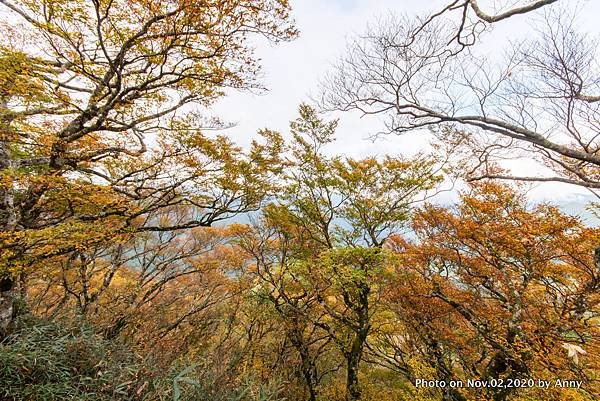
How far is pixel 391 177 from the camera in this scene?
8.49 meters

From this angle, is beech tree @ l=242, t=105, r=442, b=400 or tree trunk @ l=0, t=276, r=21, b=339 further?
beech tree @ l=242, t=105, r=442, b=400

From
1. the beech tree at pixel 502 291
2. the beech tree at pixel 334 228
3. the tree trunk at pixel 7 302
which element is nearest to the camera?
the tree trunk at pixel 7 302

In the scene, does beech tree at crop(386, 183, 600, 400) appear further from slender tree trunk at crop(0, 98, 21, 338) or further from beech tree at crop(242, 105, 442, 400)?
slender tree trunk at crop(0, 98, 21, 338)

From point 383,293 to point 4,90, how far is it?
9749mm

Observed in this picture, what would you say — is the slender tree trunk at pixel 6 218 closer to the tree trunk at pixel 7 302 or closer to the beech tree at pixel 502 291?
the tree trunk at pixel 7 302

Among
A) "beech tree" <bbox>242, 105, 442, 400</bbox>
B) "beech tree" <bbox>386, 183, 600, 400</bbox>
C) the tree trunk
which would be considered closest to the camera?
the tree trunk

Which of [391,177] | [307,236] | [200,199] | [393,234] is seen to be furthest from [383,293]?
[200,199]

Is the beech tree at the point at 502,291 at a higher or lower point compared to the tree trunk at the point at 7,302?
higher

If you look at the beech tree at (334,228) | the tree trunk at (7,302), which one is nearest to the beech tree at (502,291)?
the beech tree at (334,228)

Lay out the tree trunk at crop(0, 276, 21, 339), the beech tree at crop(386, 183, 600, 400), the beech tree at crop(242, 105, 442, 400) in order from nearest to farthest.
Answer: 1. the tree trunk at crop(0, 276, 21, 339)
2. the beech tree at crop(386, 183, 600, 400)
3. the beech tree at crop(242, 105, 442, 400)

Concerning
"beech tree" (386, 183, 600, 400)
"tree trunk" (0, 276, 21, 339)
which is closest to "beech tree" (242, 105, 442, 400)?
"beech tree" (386, 183, 600, 400)

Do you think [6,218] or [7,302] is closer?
A: [7,302]

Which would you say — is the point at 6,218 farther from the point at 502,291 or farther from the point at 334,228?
the point at 502,291

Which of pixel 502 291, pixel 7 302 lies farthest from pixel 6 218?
pixel 502 291
